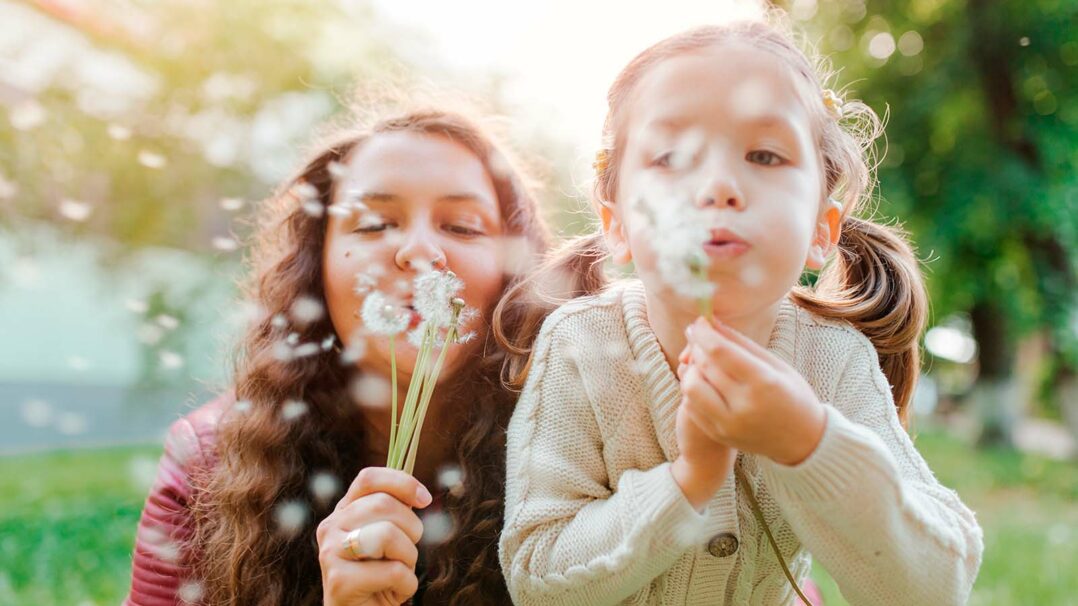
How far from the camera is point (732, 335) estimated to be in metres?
1.18

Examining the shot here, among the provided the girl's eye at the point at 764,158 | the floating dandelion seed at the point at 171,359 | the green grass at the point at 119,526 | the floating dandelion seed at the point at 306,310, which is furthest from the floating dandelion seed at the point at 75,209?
the girl's eye at the point at 764,158

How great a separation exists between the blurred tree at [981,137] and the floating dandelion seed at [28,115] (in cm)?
590

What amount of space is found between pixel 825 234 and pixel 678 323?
0.28 metres

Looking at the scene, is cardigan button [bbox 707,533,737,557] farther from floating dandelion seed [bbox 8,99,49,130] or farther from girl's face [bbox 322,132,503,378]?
floating dandelion seed [bbox 8,99,49,130]

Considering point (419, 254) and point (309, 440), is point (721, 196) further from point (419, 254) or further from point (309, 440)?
point (309, 440)

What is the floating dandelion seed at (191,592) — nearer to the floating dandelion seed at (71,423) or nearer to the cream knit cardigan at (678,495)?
the cream knit cardigan at (678,495)

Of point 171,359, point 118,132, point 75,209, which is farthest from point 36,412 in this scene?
point 171,359

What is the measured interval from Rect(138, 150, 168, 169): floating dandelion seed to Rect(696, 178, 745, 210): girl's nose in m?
6.57

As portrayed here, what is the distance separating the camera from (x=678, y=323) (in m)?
1.55

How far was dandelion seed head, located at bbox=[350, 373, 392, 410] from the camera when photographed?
210cm

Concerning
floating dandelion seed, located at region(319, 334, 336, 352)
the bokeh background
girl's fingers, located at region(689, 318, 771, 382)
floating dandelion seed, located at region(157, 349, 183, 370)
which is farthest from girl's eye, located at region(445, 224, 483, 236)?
the bokeh background

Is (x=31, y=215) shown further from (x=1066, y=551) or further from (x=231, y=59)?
(x=1066, y=551)

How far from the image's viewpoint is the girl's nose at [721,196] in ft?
4.08

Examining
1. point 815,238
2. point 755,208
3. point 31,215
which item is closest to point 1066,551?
point 815,238
